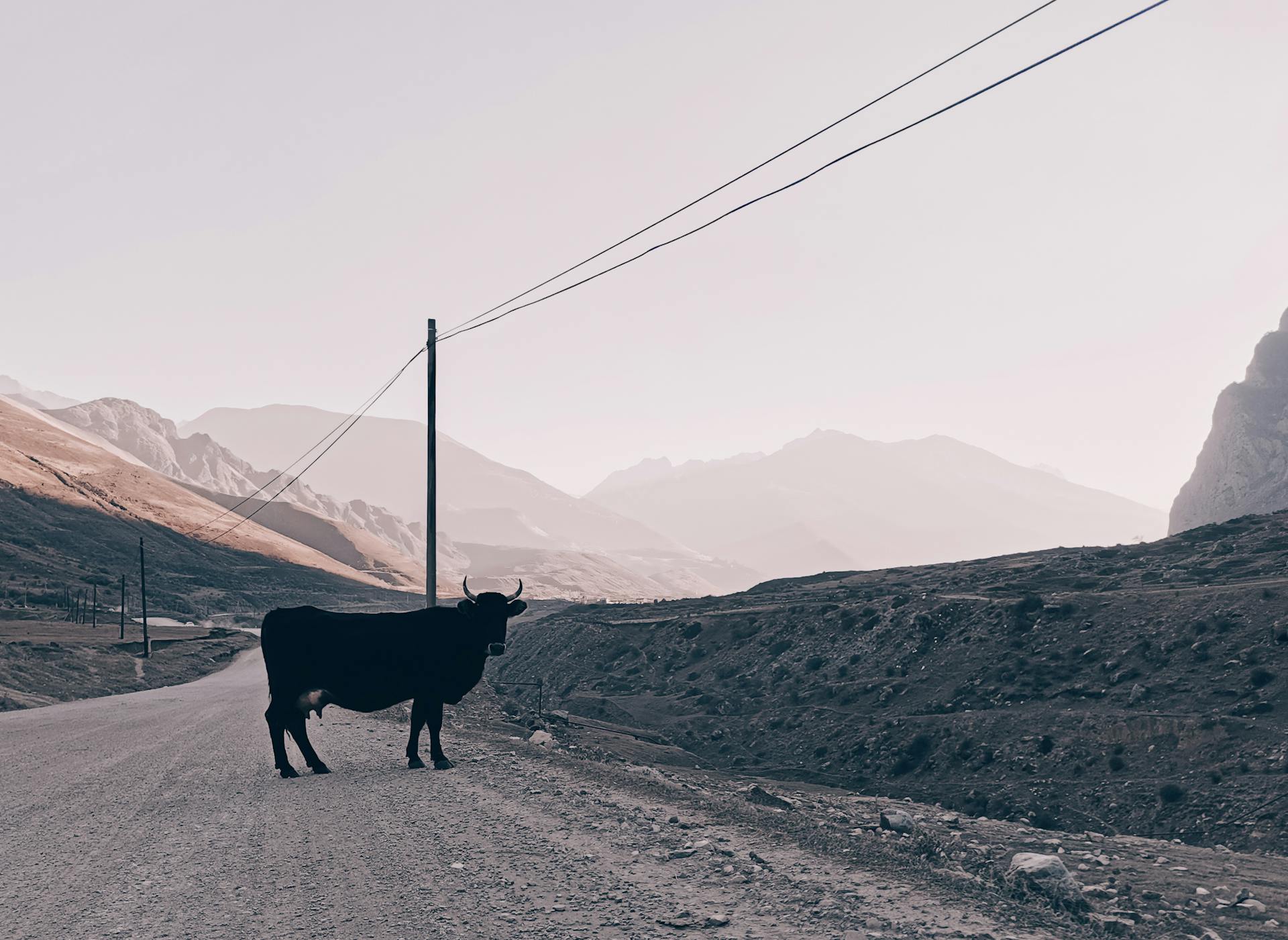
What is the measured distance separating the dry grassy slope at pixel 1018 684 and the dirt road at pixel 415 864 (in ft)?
60.1

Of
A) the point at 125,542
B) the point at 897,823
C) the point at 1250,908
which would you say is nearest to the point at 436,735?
the point at 897,823

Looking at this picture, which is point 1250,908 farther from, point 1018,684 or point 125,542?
point 125,542

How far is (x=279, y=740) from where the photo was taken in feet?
48.6

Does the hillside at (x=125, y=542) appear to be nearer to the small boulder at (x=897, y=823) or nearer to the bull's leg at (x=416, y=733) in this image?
the bull's leg at (x=416, y=733)

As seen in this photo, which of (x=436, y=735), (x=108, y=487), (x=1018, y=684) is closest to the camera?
(x=436, y=735)

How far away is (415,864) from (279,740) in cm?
596

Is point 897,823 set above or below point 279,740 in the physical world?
below

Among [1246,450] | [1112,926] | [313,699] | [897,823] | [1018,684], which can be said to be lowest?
[1018,684]

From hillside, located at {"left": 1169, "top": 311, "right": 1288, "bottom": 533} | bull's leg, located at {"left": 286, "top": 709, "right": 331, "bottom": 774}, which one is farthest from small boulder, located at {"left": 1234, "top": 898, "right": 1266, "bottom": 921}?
hillside, located at {"left": 1169, "top": 311, "right": 1288, "bottom": 533}

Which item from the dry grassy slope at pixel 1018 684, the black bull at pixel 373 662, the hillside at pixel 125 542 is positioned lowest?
the dry grassy slope at pixel 1018 684

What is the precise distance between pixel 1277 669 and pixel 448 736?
2759 cm

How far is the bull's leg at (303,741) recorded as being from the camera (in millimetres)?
14977

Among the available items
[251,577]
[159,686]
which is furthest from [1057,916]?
[251,577]

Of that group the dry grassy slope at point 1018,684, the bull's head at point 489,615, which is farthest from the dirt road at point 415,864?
the dry grassy slope at point 1018,684
